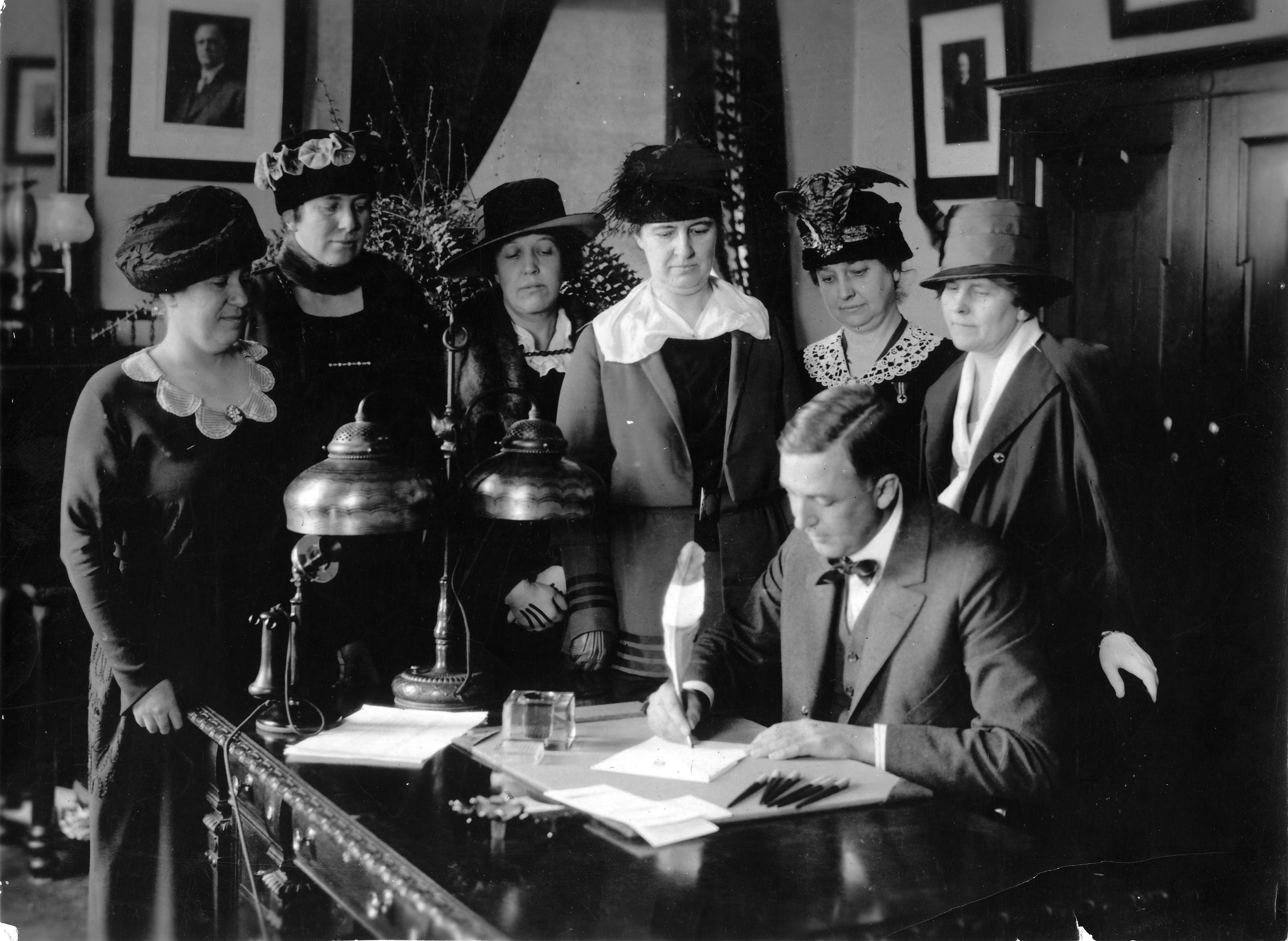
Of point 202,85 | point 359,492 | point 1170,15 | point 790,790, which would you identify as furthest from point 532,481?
point 1170,15

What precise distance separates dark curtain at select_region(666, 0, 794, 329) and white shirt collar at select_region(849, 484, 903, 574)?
61 cm

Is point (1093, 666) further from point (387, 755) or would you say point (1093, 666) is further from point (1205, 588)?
point (387, 755)

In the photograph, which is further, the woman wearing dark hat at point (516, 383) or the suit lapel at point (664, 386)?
the woman wearing dark hat at point (516, 383)

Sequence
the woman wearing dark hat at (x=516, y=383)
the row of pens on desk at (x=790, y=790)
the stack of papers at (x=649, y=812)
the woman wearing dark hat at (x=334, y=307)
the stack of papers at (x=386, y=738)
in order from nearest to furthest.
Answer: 1. the stack of papers at (x=649, y=812)
2. the row of pens on desk at (x=790, y=790)
3. the stack of papers at (x=386, y=738)
4. the woman wearing dark hat at (x=334, y=307)
5. the woman wearing dark hat at (x=516, y=383)

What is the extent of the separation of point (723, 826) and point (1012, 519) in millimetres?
1027

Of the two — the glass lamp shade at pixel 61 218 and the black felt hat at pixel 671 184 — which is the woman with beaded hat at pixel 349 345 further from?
the black felt hat at pixel 671 184

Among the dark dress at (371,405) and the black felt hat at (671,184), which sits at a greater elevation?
the black felt hat at (671,184)

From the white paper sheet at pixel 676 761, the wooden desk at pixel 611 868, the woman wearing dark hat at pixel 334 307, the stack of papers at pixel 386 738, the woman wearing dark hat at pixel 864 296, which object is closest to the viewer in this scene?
the wooden desk at pixel 611 868

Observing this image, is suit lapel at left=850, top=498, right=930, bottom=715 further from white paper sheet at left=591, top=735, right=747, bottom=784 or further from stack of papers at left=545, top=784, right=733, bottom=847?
stack of papers at left=545, top=784, right=733, bottom=847

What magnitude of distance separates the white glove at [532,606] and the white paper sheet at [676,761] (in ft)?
2.26

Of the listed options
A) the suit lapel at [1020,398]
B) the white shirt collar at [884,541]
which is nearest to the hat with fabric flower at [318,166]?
the white shirt collar at [884,541]

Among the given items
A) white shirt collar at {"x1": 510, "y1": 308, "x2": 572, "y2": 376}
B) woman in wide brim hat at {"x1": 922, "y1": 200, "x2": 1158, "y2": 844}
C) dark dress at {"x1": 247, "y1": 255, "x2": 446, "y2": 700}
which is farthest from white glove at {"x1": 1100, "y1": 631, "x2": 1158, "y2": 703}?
dark dress at {"x1": 247, "y1": 255, "x2": 446, "y2": 700}

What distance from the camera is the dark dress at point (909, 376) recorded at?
268cm

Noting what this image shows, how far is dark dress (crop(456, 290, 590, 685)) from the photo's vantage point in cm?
311
